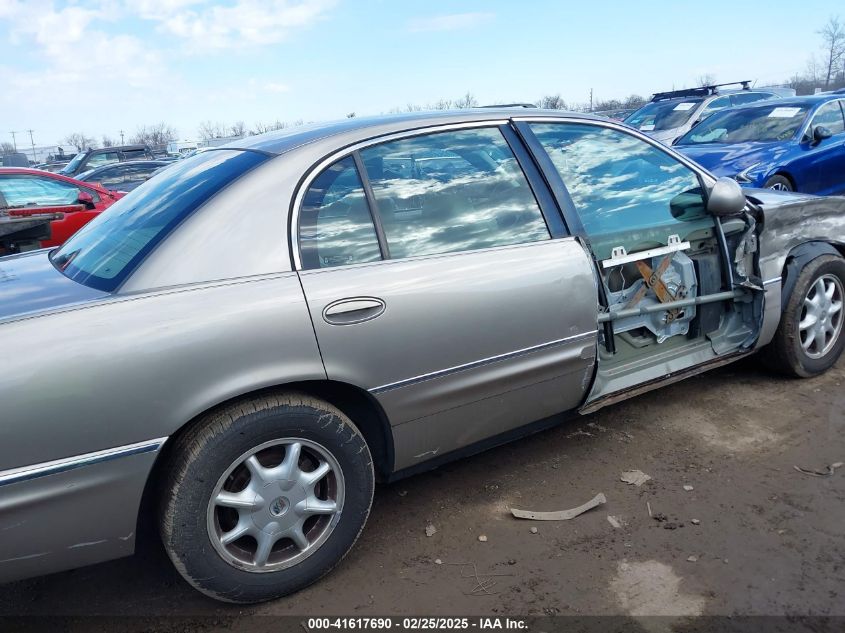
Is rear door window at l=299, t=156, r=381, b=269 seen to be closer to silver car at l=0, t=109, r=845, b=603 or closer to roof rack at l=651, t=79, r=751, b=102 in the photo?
silver car at l=0, t=109, r=845, b=603

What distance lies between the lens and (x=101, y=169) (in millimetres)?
13523

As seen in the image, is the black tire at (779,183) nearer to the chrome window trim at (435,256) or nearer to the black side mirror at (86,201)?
the chrome window trim at (435,256)

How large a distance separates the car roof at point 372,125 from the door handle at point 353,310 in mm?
659

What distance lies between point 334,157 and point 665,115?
39.4 feet

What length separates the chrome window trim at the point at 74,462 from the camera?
1.89 m

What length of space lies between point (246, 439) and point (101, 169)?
13.2 meters

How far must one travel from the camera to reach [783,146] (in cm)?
768

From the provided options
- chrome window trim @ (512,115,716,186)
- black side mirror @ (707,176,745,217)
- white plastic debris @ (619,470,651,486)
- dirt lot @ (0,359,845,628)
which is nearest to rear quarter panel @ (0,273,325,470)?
dirt lot @ (0,359,845,628)

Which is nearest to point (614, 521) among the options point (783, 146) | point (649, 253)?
point (649, 253)

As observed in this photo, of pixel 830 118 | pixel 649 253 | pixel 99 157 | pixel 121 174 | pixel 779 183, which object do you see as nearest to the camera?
pixel 649 253

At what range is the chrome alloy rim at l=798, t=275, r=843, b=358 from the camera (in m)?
3.84

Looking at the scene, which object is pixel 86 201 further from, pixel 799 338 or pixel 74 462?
pixel 799 338

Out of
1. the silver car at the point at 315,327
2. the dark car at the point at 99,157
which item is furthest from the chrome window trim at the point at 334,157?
the dark car at the point at 99,157

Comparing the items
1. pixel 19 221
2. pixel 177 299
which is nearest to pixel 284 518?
pixel 177 299
